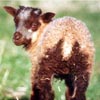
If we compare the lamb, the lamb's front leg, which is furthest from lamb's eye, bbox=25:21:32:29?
the lamb's front leg

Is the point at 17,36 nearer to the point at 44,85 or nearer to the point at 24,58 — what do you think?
the point at 44,85

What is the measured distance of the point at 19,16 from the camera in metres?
8.11

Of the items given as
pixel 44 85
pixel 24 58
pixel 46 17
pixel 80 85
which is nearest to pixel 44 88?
pixel 44 85

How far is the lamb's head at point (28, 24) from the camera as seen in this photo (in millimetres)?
8047

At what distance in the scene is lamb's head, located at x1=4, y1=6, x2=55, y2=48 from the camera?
8047mm

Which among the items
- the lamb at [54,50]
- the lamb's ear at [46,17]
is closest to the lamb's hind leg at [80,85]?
the lamb at [54,50]

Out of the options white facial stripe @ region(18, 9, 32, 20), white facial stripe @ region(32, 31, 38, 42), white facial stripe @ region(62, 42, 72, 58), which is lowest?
white facial stripe @ region(62, 42, 72, 58)

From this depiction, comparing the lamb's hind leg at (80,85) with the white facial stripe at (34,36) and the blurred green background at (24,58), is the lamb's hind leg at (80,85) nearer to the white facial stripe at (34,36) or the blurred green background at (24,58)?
the blurred green background at (24,58)

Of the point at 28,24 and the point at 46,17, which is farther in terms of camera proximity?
the point at 46,17

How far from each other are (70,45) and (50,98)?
765 millimetres

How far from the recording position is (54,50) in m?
7.64

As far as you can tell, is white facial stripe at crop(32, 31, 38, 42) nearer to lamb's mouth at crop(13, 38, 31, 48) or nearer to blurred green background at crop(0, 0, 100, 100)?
lamb's mouth at crop(13, 38, 31, 48)

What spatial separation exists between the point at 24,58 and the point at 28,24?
4897 millimetres

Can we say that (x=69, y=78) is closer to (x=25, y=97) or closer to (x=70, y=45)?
(x=70, y=45)
